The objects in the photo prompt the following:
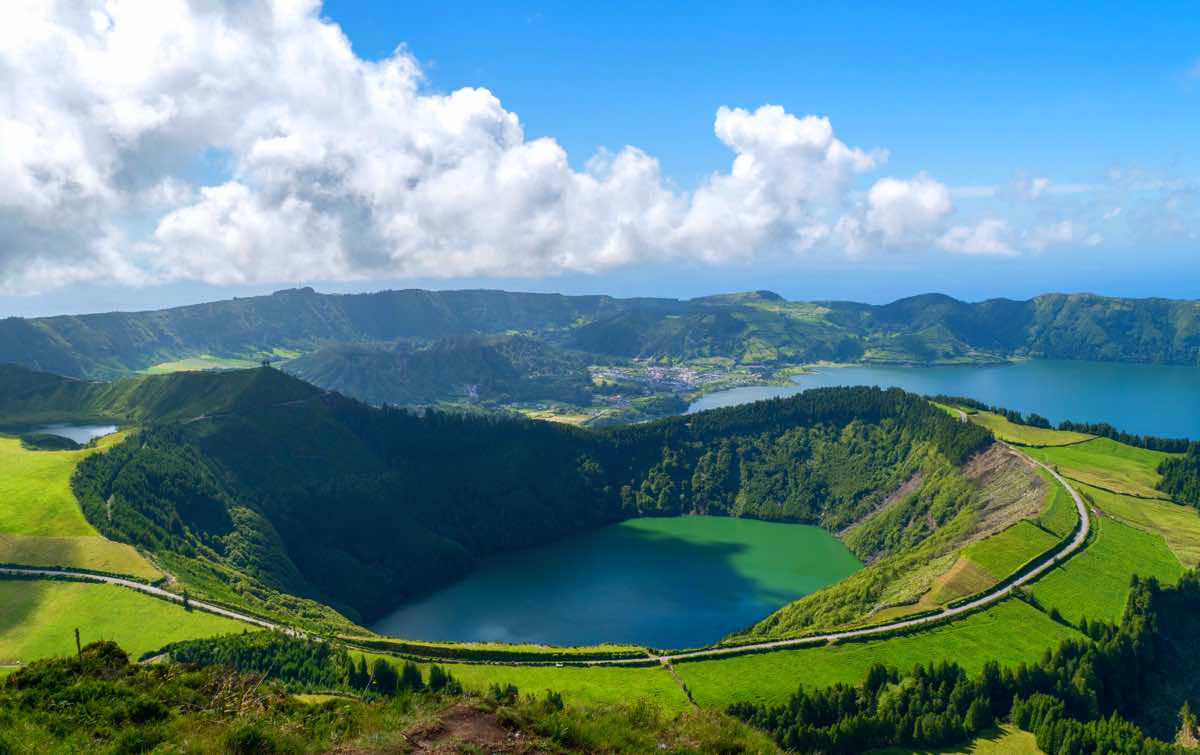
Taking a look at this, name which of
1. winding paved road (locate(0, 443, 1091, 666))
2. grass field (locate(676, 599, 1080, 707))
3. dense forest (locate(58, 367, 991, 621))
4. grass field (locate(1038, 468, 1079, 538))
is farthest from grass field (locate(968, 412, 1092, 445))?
grass field (locate(676, 599, 1080, 707))

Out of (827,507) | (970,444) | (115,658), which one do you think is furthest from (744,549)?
(115,658)

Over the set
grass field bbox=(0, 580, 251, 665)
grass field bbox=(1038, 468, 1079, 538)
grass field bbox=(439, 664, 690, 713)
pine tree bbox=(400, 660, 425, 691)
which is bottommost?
grass field bbox=(439, 664, 690, 713)

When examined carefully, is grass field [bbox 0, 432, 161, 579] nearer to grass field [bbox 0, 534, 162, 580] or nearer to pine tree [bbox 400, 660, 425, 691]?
grass field [bbox 0, 534, 162, 580]

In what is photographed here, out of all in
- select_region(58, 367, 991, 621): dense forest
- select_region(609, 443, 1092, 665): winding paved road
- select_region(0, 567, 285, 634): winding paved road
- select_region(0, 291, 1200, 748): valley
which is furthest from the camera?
select_region(58, 367, 991, 621): dense forest

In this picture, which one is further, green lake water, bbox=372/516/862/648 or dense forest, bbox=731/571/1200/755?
green lake water, bbox=372/516/862/648

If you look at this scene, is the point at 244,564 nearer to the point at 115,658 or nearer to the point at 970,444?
the point at 115,658

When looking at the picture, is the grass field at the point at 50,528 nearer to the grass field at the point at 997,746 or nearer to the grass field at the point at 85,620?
the grass field at the point at 85,620

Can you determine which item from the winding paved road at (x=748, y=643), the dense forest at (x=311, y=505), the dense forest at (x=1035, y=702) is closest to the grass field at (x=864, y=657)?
the winding paved road at (x=748, y=643)
